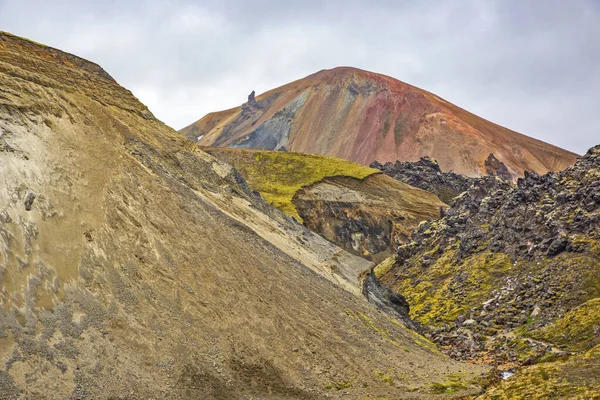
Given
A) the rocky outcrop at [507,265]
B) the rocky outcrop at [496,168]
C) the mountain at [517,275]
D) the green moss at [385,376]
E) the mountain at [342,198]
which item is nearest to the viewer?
the green moss at [385,376]

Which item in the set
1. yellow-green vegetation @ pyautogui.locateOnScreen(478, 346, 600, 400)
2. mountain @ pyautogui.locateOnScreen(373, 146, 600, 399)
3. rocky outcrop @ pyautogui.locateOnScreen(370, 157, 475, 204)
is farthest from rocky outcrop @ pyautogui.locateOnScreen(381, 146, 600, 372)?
rocky outcrop @ pyautogui.locateOnScreen(370, 157, 475, 204)

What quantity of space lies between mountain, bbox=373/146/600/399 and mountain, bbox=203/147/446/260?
860 cm

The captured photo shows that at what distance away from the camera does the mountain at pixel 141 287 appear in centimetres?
3088

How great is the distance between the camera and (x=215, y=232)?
4584 centimetres

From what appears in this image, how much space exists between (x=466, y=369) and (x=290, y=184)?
203 ft

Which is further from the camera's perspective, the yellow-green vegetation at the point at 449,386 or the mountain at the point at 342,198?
the mountain at the point at 342,198

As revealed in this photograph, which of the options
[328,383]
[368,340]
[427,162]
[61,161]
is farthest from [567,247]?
[427,162]

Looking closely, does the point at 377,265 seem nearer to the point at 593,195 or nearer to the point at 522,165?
the point at 593,195

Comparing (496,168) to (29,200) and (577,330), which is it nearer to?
(577,330)

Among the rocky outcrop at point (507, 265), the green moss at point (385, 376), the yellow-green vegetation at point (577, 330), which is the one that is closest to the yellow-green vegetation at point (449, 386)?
the green moss at point (385, 376)

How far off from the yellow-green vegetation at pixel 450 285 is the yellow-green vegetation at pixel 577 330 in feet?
39.9

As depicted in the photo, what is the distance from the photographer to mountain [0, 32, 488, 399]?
30.9 m

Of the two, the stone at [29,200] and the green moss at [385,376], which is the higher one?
the stone at [29,200]

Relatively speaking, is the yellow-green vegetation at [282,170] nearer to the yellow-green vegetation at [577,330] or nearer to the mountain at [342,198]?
the mountain at [342,198]
